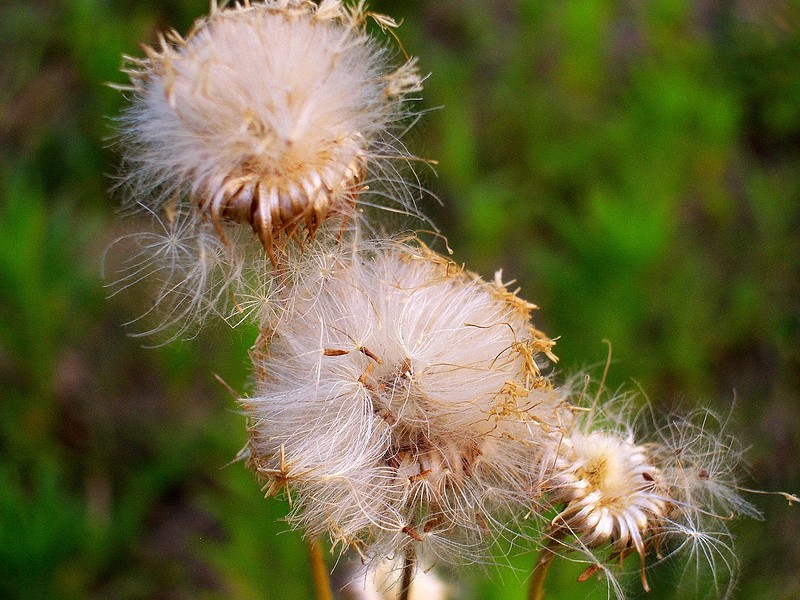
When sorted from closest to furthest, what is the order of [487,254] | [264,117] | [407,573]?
[264,117] → [407,573] → [487,254]

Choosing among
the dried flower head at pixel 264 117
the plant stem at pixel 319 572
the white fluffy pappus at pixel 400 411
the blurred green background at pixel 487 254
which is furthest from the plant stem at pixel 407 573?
the blurred green background at pixel 487 254

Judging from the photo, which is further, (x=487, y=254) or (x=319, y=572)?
(x=487, y=254)

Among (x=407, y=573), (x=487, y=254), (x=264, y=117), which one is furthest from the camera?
(x=487, y=254)

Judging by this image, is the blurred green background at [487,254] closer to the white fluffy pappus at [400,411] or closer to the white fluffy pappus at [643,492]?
the white fluffy pappus at [643,492]

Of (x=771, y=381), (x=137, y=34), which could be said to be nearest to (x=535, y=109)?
(x=771, y=381)

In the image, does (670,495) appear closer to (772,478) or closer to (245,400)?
(245,400)

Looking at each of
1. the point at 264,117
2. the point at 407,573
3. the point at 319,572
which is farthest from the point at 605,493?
the point at 264,117

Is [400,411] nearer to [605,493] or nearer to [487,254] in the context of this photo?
[605,493]
